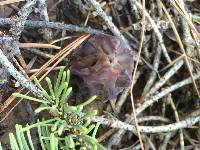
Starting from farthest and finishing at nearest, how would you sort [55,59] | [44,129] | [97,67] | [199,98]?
[199,98] → [55,59] → [97,67] → [44,129]

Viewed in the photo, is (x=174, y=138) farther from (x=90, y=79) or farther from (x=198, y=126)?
(x=90, y=79)

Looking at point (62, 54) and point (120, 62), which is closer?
point (120, 62)

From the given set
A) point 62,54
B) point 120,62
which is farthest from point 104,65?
point 62,54

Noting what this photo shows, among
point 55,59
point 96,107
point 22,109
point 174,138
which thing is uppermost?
point 55,59

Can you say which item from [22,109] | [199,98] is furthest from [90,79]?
[199,98]

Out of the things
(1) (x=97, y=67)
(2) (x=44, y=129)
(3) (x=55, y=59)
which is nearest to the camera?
(2) (x=44, y=129)

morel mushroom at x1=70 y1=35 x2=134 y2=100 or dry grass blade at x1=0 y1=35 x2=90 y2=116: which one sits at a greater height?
dry grass blade at x1=0 y1=35 x2=90 y2=116

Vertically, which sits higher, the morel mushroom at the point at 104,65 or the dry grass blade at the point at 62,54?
the dry grass blade at the point at 62,54

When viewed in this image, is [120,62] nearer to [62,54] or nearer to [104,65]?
[104,65]
